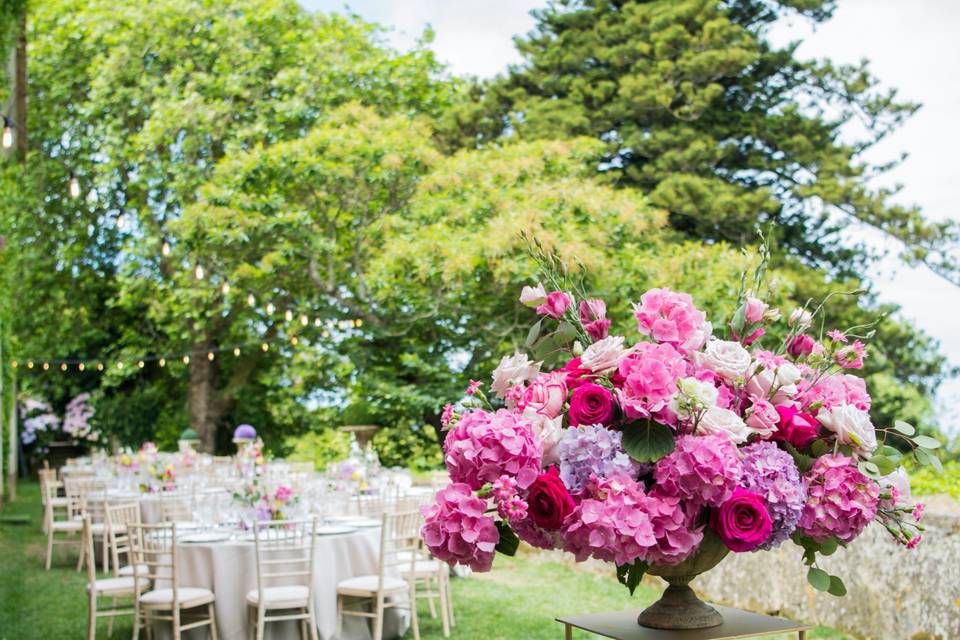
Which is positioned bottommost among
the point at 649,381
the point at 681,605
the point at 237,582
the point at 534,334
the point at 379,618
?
the point at 379,618

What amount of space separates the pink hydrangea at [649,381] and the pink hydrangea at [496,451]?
0.20 metres

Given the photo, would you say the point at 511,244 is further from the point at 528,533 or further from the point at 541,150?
the point at 528,533

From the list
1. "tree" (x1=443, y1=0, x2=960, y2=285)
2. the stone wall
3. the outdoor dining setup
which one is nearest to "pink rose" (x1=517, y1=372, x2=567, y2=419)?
the outdoor dining setup

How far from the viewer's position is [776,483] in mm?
1962

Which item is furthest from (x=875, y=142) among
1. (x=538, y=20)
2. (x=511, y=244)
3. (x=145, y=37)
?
(x=145, y=37)

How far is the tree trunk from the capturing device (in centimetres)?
1844

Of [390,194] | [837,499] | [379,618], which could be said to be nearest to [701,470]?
[837,499]

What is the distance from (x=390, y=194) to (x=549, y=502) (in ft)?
41.2

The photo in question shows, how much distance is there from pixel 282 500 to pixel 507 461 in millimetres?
5043

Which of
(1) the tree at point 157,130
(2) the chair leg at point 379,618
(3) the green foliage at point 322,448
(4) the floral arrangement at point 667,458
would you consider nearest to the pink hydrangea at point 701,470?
(4) the floral arrangement at point 667,458

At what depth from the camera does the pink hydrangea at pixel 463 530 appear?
1958mm

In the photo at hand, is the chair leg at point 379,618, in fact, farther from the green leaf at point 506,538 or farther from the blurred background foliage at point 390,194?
the blurred background foliage at point 390,194

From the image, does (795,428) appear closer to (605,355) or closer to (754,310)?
(754,310)

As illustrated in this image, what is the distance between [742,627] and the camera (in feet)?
7.12
